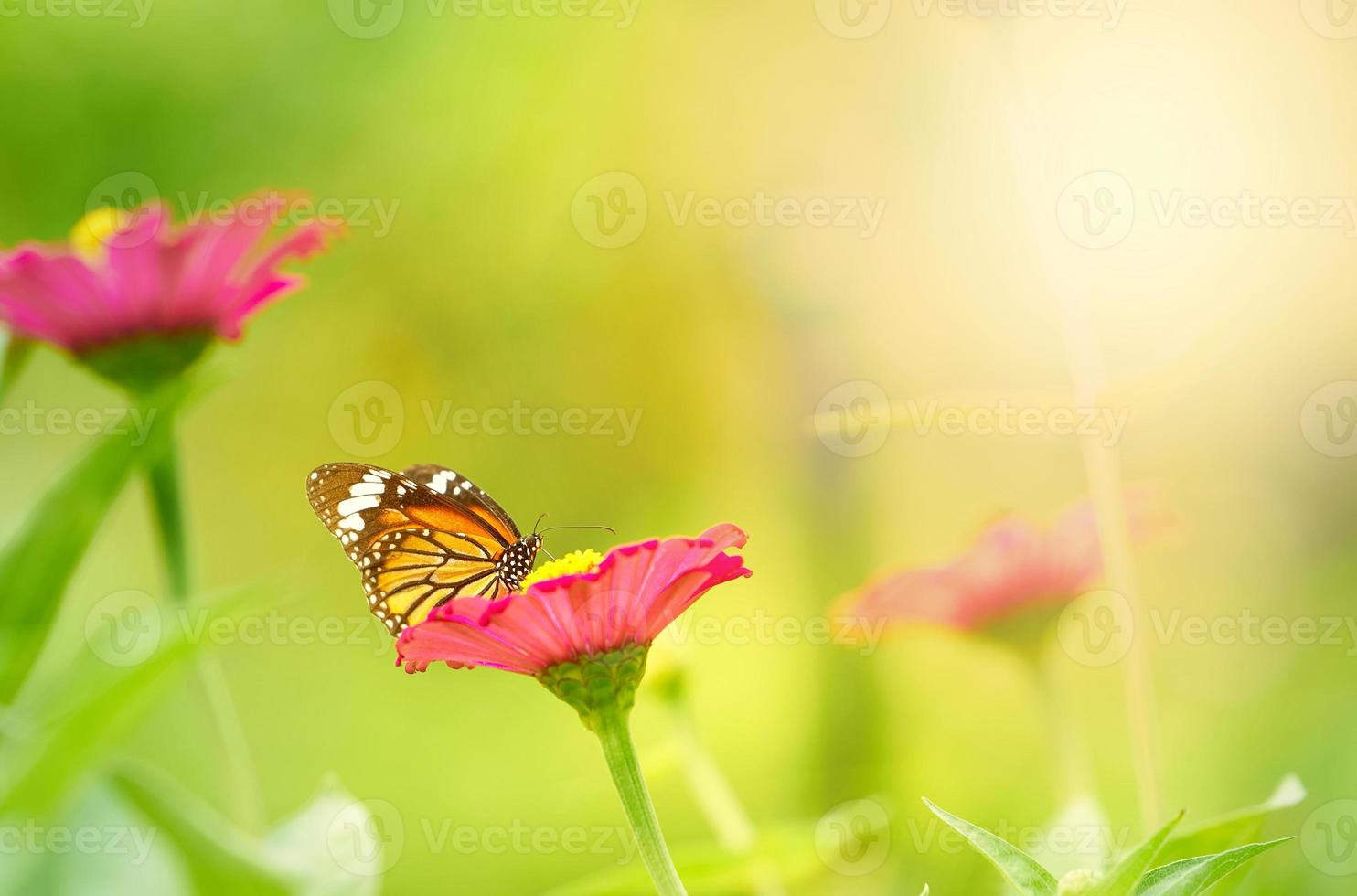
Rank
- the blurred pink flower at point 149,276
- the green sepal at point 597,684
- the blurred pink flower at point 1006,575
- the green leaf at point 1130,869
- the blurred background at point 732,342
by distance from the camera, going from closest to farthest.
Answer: the green leaf at point 1130,869 < the green sepal at point 597,684 < the blurred pink flower at point 149,276 < the blurred pink flower at point 1006,575 < the blurred background at point 732,342

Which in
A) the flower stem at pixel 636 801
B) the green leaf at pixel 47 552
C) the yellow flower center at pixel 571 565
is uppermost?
the green leaf at pixel 47 552

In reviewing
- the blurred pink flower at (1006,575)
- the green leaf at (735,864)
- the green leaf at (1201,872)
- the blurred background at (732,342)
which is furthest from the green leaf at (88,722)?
the blurred background at (732,342)

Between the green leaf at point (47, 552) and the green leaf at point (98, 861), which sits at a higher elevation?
the green leaf at point (47, 552)

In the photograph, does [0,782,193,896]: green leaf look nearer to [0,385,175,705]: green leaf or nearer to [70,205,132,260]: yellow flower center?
[0,385,175,705]: green leaf

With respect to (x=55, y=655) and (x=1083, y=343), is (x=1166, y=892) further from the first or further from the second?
(x=55, y=655)

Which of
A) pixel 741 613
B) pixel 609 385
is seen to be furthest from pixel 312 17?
pixel 741 613

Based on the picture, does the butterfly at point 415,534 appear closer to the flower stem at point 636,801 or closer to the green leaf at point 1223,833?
the flower stem at point 636,801

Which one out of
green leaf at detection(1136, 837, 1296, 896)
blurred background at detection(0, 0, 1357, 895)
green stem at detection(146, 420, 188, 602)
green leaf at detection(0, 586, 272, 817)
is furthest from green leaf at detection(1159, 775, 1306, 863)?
blurred background at detection(0, 0, 1357, 895)
